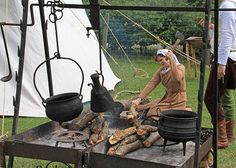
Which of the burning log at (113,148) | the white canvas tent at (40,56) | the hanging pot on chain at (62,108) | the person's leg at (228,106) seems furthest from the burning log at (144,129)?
the white canvas tent at (40,56)

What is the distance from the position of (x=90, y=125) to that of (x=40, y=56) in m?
2.67

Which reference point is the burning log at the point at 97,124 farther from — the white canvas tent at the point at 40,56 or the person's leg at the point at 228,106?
the white canvas tent at the point at 40,56

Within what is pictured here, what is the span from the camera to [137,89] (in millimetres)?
7156

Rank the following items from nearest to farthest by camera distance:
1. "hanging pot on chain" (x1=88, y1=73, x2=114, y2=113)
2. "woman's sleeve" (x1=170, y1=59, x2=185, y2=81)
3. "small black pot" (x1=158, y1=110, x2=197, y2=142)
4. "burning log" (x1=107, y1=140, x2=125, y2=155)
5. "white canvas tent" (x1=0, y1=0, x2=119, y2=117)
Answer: "small black pot" (x1=158, y1=110, x2=197, y2=142) → "burning log" (x1=107, y1=140, x2=125, y2=155) → "hanging pot on chain" (x1=88, y1=73, x2=114, y2=113) → "woman's sleeve" (x1=170, y1=59, x2=185, y2=81) → "white canvas tent" (x1=0, y1=0, x2=119, y2=117)

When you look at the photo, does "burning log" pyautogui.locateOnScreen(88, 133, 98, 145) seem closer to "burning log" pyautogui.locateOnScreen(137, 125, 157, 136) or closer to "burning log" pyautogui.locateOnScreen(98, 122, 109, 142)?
"burning log" pyautogui.locateOnScreen(98, 122, 109, 142)

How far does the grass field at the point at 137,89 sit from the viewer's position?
3.94 metres

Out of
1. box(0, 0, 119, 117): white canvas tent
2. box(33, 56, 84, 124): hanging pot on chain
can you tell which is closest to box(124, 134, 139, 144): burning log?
box(33, 56, 84, 124): hanging pot on chain

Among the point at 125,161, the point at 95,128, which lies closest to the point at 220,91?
the point at 95,128

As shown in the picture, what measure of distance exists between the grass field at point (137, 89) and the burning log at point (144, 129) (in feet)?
3.86

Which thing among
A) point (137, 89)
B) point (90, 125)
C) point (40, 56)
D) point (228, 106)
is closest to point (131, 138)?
point (90, 125)

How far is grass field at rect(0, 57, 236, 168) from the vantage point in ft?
12.9

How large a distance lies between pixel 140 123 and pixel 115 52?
6359 millimetres

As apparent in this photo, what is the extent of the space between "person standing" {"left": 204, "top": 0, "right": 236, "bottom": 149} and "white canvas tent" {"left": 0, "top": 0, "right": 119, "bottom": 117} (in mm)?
2288

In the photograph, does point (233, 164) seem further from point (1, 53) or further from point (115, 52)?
point (115, 52)
